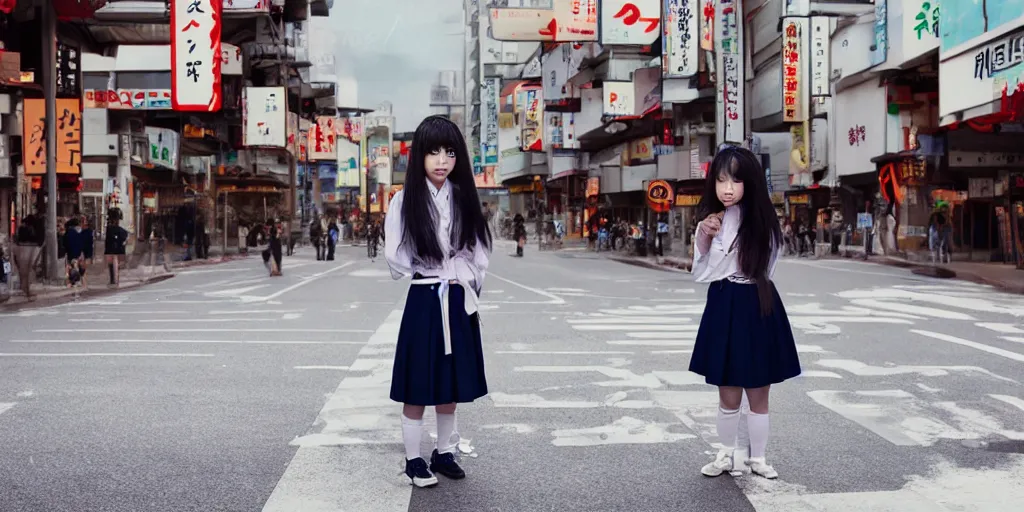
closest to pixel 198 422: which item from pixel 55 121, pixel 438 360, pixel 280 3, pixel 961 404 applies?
pixel 438 360

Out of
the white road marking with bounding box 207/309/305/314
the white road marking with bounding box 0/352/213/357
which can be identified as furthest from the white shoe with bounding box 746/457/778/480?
the white road marking with bounding box 207/309/305/314

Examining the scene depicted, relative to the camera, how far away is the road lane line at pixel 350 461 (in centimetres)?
498

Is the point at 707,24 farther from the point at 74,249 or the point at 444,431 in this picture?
the point at 444,431

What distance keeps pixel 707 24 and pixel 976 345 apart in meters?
36.8

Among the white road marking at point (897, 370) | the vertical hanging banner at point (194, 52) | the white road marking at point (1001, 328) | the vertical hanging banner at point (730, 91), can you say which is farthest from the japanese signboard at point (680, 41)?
the white road marking at point (897, 370)

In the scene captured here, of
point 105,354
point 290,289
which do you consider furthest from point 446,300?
point 290,289

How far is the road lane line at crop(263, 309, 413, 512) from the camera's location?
4.98 m

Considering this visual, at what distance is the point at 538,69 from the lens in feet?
308

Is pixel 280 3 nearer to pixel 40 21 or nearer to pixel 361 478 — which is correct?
pixel 40 21

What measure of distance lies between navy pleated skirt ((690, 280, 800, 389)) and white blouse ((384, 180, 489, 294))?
125 centimetres

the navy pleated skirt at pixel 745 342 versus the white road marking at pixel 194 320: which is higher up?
the navy pleated skirt at pixel 745 342

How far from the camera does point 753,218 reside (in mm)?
5406

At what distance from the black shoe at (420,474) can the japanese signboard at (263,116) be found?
47.1m

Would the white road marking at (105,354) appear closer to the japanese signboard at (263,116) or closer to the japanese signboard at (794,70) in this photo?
the japanese signboard at (794,70)
